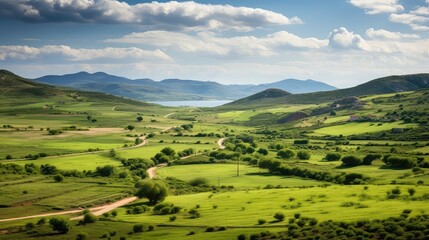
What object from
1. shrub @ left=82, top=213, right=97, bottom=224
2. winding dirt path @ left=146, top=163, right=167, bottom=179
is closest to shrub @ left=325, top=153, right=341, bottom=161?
winding dirt path @ left=146, top=163, right=167, bottom=179

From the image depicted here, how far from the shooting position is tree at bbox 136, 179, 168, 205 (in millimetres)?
113438

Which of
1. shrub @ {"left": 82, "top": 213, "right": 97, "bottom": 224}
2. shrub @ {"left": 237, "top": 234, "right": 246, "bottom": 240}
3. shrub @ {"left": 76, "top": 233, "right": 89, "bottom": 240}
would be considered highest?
Result: shrub @ {"left": 237, "top": 234, "right": 246, "bottom": 240}

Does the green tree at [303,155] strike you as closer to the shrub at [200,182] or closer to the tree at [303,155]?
the tree at [303,155]

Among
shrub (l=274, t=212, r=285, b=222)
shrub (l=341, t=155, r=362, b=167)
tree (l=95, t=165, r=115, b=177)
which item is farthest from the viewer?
shrub (l=341, t=155, r=362, b=167)

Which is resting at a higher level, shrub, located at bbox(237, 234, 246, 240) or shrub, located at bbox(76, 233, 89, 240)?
shrub, located at bbox(237, 234, 246, 240)

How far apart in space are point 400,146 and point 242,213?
123 metres

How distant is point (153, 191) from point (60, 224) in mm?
28398

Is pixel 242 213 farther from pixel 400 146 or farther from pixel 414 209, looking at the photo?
pixel 400 146

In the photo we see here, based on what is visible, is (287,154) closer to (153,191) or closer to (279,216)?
(153,191)

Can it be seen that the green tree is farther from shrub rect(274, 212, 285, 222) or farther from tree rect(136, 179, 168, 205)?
shrub rect(274, 212, 285, 222)

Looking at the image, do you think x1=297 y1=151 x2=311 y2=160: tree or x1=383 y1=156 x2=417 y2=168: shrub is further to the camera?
x1=297 y1=151 x2=311 y2=160: tree

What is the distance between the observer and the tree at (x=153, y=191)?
372ft

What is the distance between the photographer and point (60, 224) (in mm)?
89812

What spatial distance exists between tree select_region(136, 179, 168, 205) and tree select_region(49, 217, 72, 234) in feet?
86.5
